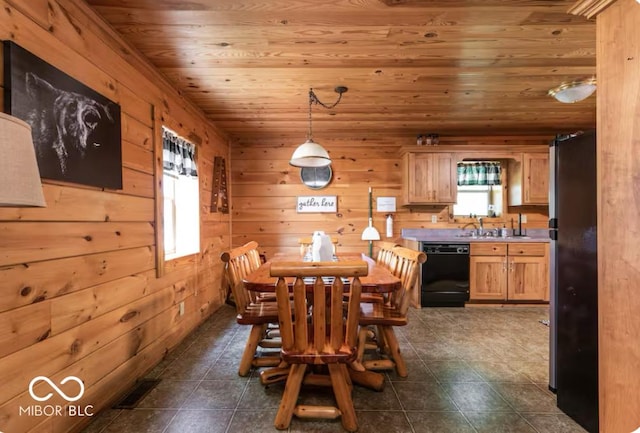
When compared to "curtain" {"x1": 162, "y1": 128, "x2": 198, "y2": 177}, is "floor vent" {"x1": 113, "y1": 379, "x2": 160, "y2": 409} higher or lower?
lower

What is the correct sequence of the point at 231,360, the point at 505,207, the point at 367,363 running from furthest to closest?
1. the point at 505,207
2. the point at 231,360
3. the point at 367,363

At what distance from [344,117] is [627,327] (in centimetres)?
313

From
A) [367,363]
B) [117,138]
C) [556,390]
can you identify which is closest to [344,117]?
[117,138]

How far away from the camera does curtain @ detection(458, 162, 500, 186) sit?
14.5ft

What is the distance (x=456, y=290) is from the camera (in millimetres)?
3842

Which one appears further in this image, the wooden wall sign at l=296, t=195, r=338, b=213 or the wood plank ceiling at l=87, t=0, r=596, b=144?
the wooden wall sign at l=296, t=195, r=338, b=213

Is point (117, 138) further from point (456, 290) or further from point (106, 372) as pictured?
point (456, 290)

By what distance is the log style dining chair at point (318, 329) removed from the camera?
1425 millimetres

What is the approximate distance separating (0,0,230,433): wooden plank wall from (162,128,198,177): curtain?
150mm

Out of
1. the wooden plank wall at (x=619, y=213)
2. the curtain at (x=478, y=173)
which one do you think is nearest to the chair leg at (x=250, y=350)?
the wooden plank wall at (x=619, y=213)

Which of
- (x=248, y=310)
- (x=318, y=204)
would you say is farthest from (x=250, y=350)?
(x=318, y=204)

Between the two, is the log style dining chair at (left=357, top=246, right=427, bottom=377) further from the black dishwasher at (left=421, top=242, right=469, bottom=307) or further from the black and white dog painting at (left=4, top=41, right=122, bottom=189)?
the black and white dog painting at (left=4, top=41, right=122, bottom=189)

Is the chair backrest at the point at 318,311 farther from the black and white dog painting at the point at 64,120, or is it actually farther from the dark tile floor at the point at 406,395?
the black and white dog painting at the point at 64,120

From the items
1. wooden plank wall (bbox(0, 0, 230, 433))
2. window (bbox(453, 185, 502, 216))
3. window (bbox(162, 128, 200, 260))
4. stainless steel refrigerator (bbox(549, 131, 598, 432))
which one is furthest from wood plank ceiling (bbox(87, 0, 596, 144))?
window (bbox(453, 185, 502, 216))
